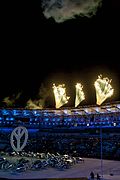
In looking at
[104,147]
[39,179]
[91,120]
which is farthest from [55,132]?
[39,179]

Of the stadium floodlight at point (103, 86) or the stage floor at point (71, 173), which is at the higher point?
the stadium floodlight at point (103, 86)

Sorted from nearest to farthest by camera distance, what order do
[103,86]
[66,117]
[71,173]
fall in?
[71,173] < [103,86] < [66,117]

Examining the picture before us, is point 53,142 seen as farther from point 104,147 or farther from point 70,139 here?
point 104,147

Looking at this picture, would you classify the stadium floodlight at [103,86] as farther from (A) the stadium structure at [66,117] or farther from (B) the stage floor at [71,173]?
(B) the stage floor at [71,173]

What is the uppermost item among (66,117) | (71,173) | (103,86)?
(103,86)

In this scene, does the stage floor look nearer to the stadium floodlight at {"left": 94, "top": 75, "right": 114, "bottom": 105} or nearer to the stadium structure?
the stadium structure

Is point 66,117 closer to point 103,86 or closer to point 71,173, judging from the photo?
point 103,86

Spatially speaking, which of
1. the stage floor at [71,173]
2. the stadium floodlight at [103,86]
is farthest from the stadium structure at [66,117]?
the stage floor at [71,173]

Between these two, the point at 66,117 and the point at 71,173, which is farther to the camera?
the point at 66,117

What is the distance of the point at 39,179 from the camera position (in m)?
14.5

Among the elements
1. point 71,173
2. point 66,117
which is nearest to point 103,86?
point 66,117

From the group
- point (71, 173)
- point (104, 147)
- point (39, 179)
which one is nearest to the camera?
point (39, 179)

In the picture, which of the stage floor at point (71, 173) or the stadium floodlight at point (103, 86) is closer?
the stage floor at point (71, 173)

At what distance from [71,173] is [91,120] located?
57.5ft
